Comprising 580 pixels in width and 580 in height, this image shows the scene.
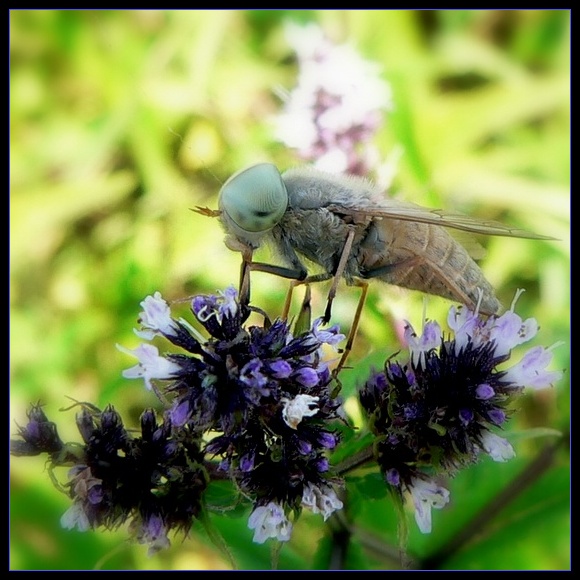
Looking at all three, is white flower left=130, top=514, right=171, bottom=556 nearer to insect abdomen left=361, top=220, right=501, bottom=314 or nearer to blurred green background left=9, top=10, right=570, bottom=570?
blurred green background left=9, top=10, right=570, bottom=570

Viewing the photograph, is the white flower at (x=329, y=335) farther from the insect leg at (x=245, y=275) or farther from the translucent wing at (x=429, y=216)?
the translucent wing at (x=429, y=216)

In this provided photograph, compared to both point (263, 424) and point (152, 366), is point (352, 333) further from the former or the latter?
point (152, 366)

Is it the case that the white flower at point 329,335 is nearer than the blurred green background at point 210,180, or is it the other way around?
the white flower at point 329,335

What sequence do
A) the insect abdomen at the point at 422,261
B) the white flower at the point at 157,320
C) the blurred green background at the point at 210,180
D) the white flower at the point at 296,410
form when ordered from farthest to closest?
the blurred green background at the point at 210,180
the insect abdomen at the point at 422,261
the white flower at the point at 157,320
the white flower at the point at 296,410

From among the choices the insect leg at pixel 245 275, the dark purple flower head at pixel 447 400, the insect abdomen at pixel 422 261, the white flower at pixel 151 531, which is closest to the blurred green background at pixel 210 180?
the insect abdomen at pixel 422 261

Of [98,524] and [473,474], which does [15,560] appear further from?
[473,474]

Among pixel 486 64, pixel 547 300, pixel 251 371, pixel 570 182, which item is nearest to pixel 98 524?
pixel 251 371
